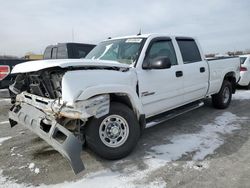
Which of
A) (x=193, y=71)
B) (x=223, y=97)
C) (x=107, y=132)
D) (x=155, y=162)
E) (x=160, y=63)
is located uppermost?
(x=160, y=63)

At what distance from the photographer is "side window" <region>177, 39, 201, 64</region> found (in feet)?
18.0

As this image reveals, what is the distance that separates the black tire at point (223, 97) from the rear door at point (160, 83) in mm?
2135

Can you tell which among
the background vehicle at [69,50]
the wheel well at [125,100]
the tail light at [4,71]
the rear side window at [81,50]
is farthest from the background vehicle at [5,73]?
the wheel well at [125,100]

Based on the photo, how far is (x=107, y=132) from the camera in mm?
3871

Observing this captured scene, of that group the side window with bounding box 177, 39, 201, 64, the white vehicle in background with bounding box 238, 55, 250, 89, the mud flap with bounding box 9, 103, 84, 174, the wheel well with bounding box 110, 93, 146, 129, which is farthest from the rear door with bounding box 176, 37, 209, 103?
the white vehicle in background with bounding box 238, 55, 250, 89

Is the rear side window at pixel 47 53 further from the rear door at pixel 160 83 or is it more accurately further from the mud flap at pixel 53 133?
the rear door at pixel 160 83

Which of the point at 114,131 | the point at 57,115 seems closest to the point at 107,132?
the point at 114,131

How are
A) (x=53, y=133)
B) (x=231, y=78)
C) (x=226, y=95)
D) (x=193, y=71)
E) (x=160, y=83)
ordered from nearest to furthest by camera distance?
1. (x=53, y=133)
2. (x=160, y=83)
3. (x=193, y=71)
4. (x=226, y=95)
5. (x=231, y=78)

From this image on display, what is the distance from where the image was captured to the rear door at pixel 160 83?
436cm

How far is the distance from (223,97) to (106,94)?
4.45m

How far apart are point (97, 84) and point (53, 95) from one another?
684mm

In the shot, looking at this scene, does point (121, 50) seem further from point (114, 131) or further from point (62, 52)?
point (62, 52)

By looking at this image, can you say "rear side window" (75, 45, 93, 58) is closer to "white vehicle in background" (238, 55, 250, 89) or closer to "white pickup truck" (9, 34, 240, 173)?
"white pickup truck" (9, 34, 240, 173)

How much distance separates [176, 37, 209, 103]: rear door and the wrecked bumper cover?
2.34 metres
